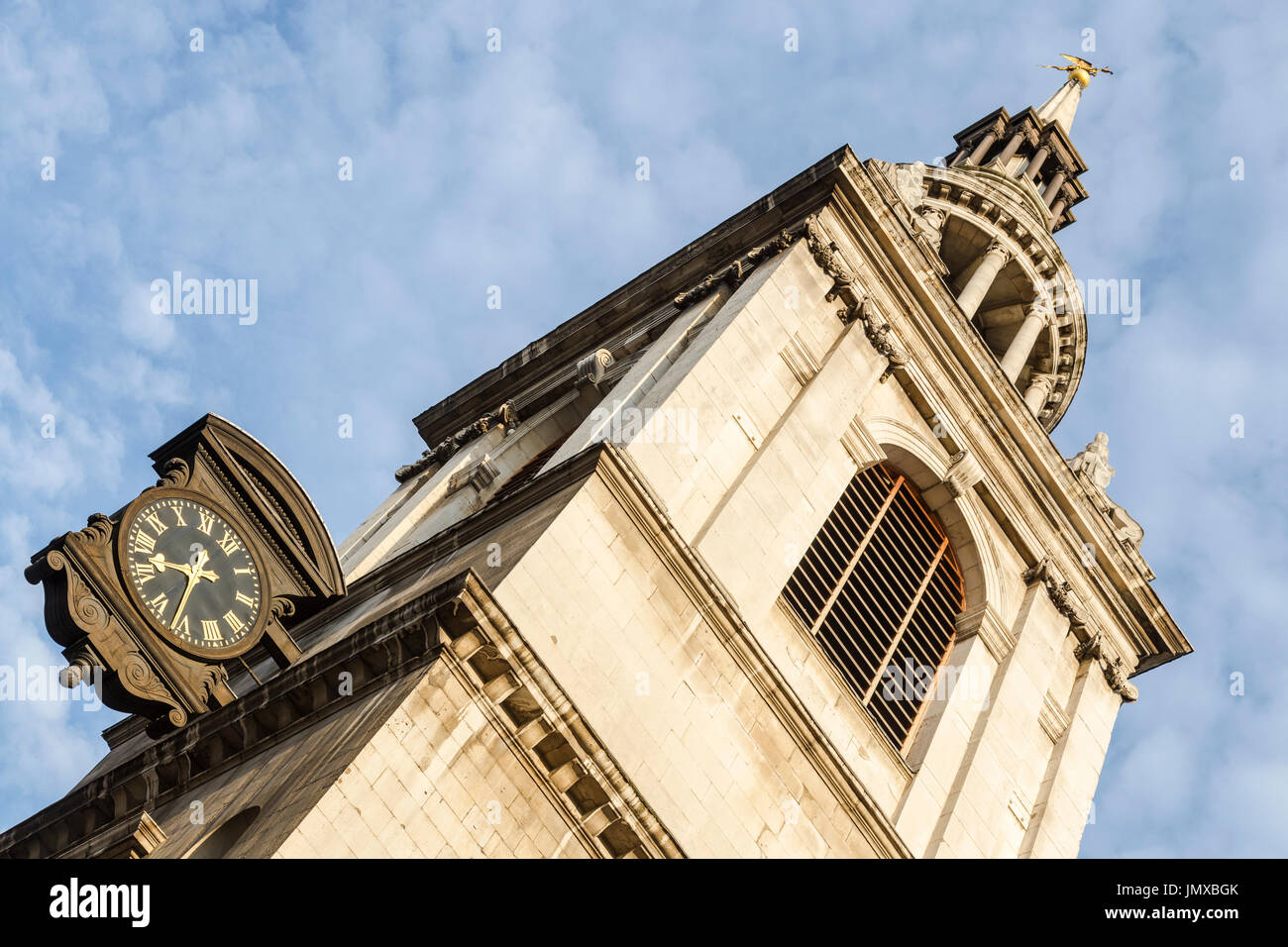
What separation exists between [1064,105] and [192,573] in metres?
43.2

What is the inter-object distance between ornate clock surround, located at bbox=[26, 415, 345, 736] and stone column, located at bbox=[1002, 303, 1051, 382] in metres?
25.2

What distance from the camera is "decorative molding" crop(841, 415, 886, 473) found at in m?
32.0

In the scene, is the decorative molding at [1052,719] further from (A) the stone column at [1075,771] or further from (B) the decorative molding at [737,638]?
(B) the decorative molding at [737,638]

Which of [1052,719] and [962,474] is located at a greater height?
[962,474]

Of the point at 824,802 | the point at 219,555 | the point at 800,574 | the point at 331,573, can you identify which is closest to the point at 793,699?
the point at 824,802

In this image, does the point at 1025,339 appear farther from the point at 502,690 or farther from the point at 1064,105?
the point at 502,690

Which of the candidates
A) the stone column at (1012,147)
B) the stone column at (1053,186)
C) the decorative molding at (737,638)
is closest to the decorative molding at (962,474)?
the decorative molding at (737,638)

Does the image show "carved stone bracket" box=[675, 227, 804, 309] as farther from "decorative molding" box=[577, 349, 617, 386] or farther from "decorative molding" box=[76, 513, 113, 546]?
"decorative molding" box=[76, 513, 113, 546]

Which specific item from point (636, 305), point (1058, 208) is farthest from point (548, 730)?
point (1058, 208)

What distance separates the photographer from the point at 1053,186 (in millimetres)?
52406

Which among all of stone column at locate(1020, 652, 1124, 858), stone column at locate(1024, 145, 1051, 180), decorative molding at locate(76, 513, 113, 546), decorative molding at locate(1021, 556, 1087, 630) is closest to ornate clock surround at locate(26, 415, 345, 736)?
decorative molding at locate(76, 513, 113, 546)

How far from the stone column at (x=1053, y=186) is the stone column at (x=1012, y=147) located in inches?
56.3

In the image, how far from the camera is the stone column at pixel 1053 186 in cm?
5200
